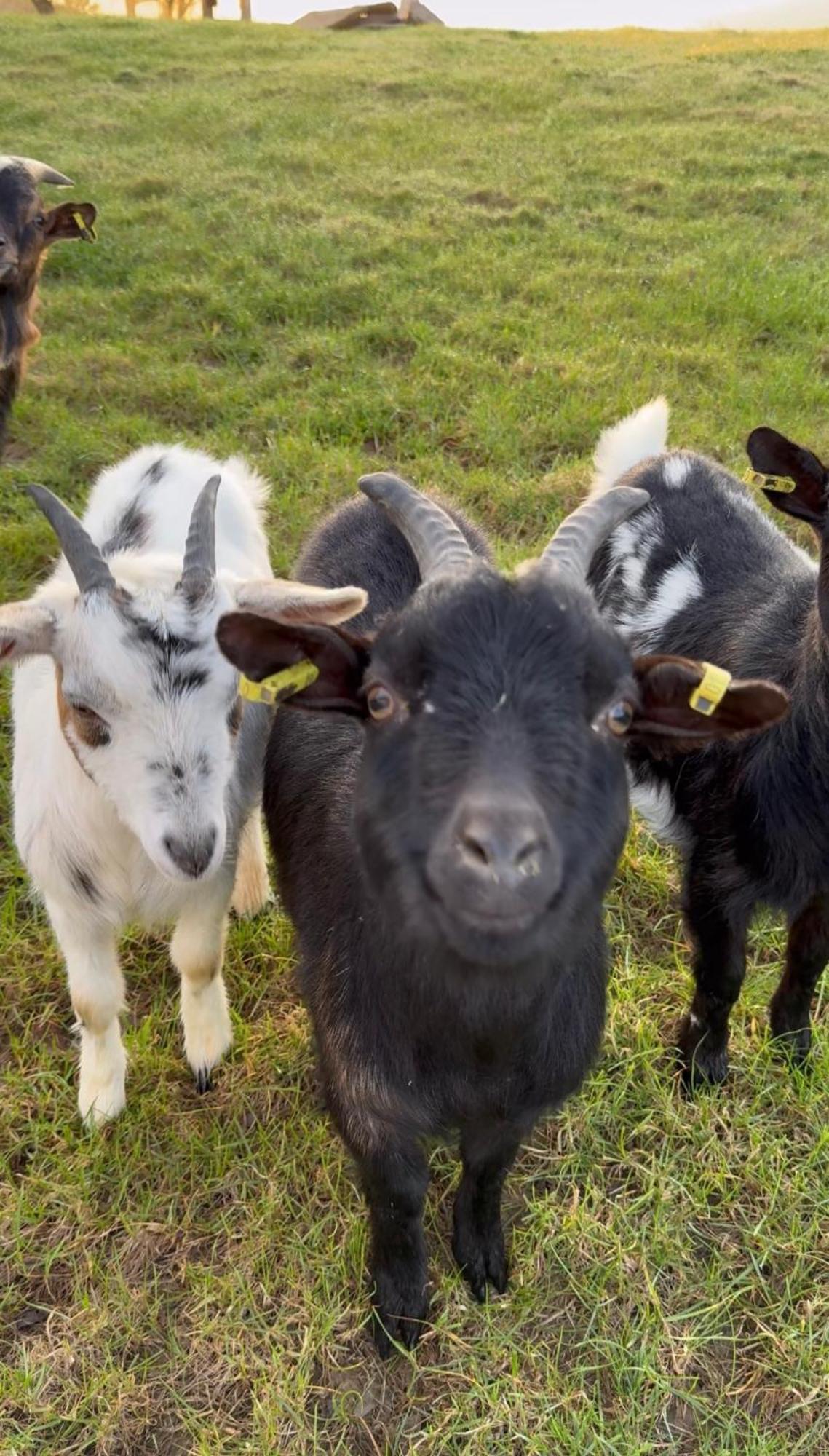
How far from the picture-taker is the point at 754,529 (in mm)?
3676

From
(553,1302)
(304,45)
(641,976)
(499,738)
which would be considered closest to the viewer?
(499,738)

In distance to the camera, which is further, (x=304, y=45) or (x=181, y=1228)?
(x=304, y=45)

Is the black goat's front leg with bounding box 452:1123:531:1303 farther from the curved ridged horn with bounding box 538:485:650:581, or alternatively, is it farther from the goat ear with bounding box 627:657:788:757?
the curved ridged horn with bounding box 538:485:650:581

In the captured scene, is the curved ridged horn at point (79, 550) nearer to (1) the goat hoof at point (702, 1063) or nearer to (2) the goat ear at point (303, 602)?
(2) the goat ear at point (303, 602)

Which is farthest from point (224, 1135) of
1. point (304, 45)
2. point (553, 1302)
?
point (304, 45)

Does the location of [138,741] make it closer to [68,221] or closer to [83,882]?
[83,882]

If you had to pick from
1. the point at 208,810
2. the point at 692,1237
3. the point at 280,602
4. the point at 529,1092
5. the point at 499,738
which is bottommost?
the point at 692,1237

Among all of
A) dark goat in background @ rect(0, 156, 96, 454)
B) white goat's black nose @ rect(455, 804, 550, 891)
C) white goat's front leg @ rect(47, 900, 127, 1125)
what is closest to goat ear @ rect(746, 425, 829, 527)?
white goat's black nose @ rect(455, 804, 550, 891)

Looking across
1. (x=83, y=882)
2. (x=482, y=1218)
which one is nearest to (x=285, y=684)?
(x=83, y=882)

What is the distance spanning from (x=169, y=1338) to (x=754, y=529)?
3113 mm

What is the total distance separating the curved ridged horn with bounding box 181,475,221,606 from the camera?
7.80ft

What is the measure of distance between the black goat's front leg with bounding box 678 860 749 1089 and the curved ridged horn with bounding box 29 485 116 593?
1874mm

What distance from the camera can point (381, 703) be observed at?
1788 mm

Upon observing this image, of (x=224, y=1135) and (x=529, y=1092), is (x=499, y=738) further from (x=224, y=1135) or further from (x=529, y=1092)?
(x=224, y=1135)
